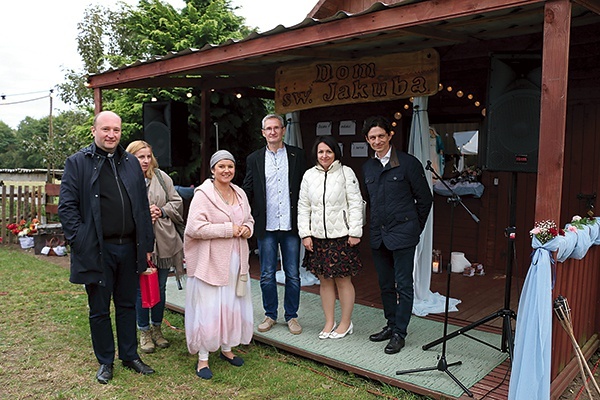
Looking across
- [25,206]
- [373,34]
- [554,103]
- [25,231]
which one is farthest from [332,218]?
[25,206]

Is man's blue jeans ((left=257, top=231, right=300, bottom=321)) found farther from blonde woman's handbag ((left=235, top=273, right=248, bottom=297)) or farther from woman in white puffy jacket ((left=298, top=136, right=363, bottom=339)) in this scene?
blonde woman's handbag ((left=235, top=273, right=248, bottom=297))

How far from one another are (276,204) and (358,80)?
162 centimetres

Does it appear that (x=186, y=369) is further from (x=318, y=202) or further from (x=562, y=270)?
(x=562, y=270)

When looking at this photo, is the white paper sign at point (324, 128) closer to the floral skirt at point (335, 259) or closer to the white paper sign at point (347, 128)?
the white paper sign at point (347, 128)

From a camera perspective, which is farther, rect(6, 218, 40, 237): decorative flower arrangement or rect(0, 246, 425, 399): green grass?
rect(6, 218, 40, 237): decorative flower arrangement

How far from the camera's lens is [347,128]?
6.86 meters

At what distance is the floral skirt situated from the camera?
3625 millimetres

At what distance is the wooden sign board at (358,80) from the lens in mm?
4273

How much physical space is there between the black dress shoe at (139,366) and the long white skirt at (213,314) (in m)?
0.32

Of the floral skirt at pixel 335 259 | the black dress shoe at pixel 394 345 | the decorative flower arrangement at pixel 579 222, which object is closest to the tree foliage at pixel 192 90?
the floral skirt at pixel 335 259

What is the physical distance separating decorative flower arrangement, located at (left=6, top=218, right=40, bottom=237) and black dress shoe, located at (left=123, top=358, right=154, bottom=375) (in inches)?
247

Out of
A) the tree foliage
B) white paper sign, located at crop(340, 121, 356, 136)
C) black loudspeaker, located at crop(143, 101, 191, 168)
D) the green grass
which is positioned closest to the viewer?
the green grass

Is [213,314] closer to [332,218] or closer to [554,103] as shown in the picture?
[332,218]

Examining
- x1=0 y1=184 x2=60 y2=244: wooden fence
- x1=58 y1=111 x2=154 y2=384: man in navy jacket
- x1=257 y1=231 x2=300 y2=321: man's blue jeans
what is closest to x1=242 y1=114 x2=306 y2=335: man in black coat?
x1=257 y1=231 x2=300 y2=321: man's blue jeans
